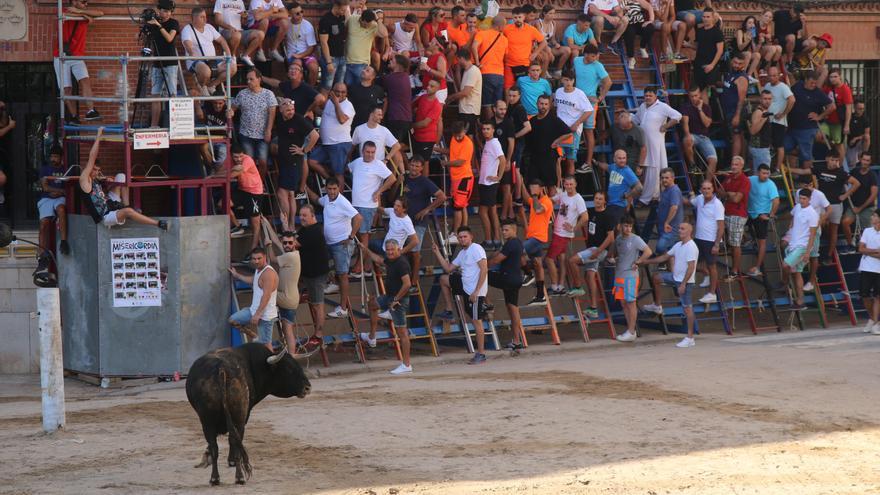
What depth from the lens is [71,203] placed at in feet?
67.7

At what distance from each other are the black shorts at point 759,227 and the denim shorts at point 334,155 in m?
7.54

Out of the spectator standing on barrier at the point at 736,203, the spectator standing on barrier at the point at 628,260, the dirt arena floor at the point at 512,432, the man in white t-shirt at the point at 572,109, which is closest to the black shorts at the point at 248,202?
the dirt arena floor at the point at 512,432

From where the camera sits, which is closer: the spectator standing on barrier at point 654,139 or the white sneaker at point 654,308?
the white sneaker at point 654,308

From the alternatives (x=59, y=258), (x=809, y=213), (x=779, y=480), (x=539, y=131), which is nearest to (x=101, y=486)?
(x=779, y=480)

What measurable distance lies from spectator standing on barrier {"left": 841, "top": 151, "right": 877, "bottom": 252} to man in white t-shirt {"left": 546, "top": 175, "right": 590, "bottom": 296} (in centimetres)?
576

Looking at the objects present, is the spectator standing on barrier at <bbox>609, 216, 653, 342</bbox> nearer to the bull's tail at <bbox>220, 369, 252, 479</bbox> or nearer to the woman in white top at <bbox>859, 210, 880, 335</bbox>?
the woman in white top at <bbox>859, 210, 880, 335</bbox>

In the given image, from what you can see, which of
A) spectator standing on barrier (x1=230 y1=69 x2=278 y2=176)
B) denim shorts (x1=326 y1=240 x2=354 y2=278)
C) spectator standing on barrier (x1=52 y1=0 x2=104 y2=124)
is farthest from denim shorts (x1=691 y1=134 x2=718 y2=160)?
spectator standing on barrier (x1=52 y1=0 x2=104 y2=124)

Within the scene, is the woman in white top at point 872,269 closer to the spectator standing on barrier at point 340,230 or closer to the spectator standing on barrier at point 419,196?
the spectator standing on barrier at point 419,196

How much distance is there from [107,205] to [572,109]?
318 inches

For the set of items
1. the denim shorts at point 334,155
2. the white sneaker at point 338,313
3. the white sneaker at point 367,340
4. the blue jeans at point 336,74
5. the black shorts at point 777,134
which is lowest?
the white sneaker at point 367,340

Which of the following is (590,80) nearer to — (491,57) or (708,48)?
(491,57)

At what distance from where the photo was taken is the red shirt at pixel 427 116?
72.6 ft

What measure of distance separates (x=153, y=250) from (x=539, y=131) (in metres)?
6.76

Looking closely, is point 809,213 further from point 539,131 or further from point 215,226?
point 215,226
